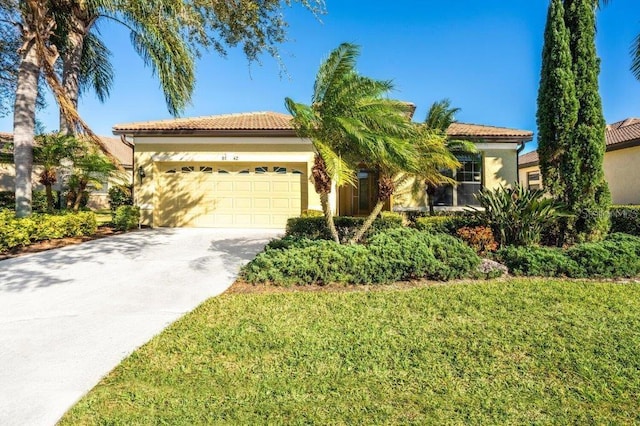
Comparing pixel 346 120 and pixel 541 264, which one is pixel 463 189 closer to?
pixel 541 264

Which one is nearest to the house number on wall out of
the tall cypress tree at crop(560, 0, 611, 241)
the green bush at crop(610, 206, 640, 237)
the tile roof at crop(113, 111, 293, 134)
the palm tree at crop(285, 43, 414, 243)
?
the tile roof at crop(113, 111, 293, 134)

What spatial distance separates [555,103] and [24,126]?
14507mm

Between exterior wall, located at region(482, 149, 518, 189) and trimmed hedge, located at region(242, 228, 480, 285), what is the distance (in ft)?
26.8

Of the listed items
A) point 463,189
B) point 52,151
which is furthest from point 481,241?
point 52,151

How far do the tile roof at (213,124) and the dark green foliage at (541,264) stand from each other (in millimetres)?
9067

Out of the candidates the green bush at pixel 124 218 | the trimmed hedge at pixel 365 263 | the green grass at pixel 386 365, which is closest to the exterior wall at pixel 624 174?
the green grass at pixel 386 365

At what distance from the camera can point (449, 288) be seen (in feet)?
17.6

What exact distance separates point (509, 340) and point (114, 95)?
1717 cm

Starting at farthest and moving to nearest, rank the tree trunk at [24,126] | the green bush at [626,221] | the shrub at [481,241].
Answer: the tree trunk at [24,126], the green bush at [626,221], the shrub at [481,241]

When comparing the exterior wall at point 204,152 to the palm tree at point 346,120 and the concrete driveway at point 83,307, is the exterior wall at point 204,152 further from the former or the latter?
the palm tree at point 346,120

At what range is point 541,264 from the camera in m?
6.15

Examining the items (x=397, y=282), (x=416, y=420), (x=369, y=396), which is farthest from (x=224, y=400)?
(x=397, y=282)

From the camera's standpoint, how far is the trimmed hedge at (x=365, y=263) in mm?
5668

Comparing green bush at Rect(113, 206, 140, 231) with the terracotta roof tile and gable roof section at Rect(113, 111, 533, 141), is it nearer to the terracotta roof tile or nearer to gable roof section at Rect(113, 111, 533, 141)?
gable roof section at Rect(113, 111, 533, 141)
